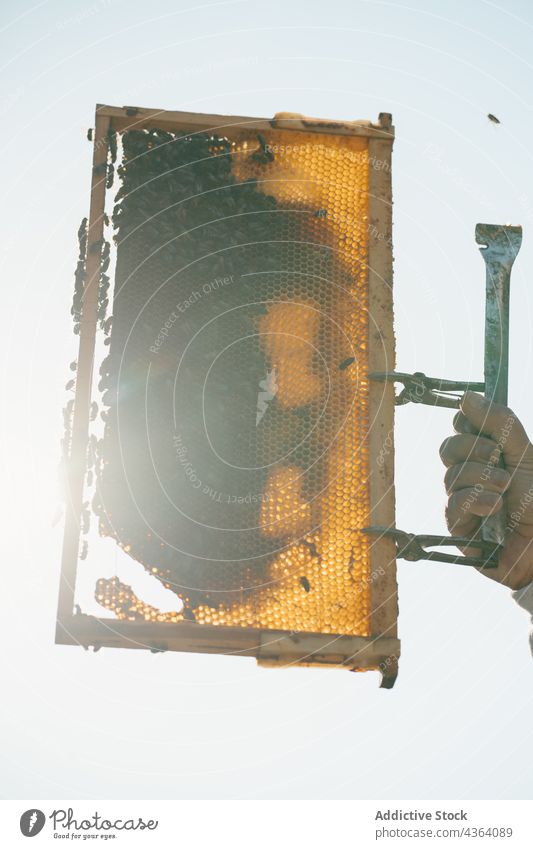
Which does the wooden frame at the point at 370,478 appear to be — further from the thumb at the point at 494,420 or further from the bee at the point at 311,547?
the thumb at the point at 494,420

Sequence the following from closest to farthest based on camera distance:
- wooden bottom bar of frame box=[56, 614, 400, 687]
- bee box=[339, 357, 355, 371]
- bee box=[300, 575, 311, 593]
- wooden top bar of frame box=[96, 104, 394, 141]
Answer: wooden bottom bar of frame box=[56, 614, 400, 687] → bee box=[300, 575, 311, 593] → bee box=[339, 357, 355, 371] → wooden top bar of frame box=[96, 104, 394, 141]

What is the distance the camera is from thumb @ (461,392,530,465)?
201 inches

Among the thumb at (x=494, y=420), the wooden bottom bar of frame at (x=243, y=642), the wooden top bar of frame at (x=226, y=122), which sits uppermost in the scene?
the wooden top bar of frame at (x=226, y=122)

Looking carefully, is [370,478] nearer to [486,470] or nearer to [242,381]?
[486,470]

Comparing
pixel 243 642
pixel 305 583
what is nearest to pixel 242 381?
pixel 305 583

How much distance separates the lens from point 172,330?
5.07 m

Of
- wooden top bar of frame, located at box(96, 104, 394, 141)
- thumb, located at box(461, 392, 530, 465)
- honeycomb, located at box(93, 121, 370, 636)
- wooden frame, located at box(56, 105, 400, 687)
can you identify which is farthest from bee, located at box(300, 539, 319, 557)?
wooden top bar of frame, located at box(96, 104, 394, 141)

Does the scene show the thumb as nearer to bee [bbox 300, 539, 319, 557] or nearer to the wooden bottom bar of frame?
bee [bbox 300, 539, 319, 557]

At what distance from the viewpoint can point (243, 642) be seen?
4.67 m

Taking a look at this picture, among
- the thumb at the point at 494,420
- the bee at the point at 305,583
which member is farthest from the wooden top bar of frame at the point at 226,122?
the bee at the point at 305,583

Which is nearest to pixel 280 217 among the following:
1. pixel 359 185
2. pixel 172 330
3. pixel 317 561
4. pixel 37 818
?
pixel 359 185

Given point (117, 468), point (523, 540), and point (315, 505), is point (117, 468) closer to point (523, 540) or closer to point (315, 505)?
point (315, 505)

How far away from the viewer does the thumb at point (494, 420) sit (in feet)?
16.7

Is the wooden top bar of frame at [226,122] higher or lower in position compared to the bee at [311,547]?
higher
